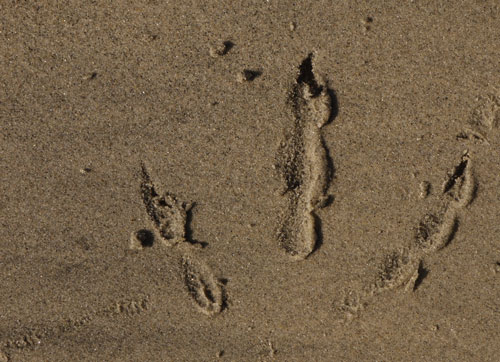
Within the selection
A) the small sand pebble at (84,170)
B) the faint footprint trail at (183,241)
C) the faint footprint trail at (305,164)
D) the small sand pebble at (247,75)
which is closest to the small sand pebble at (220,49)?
the small sand pebble at (247,75)

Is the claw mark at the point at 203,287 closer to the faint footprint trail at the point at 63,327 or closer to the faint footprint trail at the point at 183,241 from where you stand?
the faint footprint trail at the point at 183,241

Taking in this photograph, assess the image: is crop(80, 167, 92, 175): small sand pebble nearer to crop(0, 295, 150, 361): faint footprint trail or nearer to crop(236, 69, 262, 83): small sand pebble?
crop(0, 295, 150, 361): faint footprint trail

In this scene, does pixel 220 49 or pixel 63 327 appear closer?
pixel 220 49

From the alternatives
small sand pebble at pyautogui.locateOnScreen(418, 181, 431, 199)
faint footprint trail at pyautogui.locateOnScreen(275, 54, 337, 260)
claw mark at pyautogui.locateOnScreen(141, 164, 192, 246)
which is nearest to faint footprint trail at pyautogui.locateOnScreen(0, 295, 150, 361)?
claw mark at pyautogui.locateOnScreen(141, 164, 192, 246)

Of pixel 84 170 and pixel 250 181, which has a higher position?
pixel 84 170

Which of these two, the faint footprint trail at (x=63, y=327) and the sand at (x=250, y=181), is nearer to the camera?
the sand at (x=250, y=181)

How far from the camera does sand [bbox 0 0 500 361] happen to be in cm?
172

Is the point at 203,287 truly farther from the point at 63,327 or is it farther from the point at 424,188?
the point at 424,188

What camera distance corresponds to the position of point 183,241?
1813 millimetres

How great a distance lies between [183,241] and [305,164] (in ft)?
2.00

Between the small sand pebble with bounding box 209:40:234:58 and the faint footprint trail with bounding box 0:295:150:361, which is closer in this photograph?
the small sand pebble with bounding box 209:40:234:58

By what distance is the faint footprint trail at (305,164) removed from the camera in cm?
174

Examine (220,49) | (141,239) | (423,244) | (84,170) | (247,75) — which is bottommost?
(423,244)

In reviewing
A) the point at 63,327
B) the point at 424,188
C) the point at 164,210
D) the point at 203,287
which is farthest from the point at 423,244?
the point at 63,327
